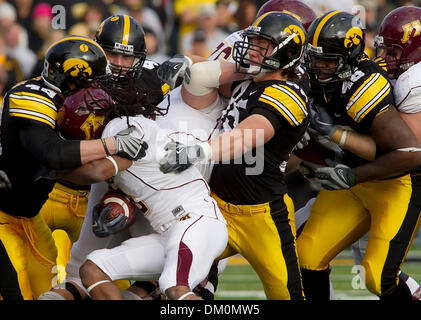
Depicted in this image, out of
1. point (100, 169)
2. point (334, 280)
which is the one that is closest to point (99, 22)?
point (334, 280)

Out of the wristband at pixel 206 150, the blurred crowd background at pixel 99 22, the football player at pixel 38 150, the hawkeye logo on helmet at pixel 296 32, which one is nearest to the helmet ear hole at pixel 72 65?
the football player at pixel 38 150

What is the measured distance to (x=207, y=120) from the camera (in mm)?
4262

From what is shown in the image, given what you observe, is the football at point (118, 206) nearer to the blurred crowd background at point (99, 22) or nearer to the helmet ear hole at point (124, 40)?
the helmet ear hole at point (124, 40)

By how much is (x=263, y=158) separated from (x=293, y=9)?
129cm

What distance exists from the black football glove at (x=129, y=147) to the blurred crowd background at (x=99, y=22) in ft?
13.3

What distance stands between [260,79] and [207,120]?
36 centimetres

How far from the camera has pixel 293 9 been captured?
4.99 m

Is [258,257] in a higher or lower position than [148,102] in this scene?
lower

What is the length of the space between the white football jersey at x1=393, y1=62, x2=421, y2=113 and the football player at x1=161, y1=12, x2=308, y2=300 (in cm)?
69

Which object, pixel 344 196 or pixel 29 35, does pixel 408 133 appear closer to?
pixel 344 196

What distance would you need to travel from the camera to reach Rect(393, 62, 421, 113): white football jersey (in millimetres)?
4480

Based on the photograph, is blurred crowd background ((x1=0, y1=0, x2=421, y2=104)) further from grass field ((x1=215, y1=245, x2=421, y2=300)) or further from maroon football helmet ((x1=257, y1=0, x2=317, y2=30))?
maroon football helmet ((x1=257, y1=0, x2=317, y2=30))

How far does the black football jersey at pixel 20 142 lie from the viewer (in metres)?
3.80
